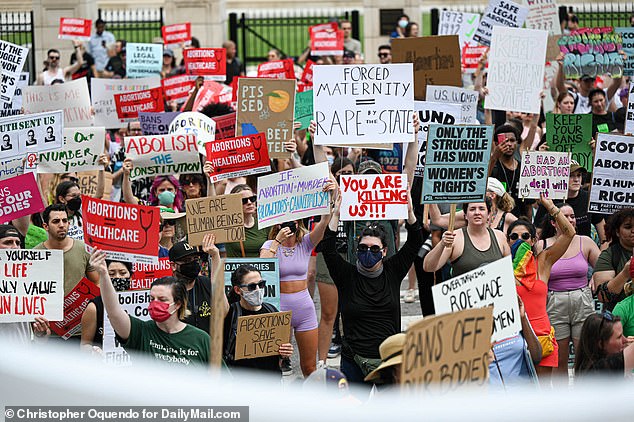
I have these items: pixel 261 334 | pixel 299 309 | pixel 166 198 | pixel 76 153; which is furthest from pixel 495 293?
pixel 76 153

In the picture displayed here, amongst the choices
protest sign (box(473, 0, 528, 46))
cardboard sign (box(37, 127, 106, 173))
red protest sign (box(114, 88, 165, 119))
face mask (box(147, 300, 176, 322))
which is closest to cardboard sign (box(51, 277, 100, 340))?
face mask (box(147, 300, 176, 322))

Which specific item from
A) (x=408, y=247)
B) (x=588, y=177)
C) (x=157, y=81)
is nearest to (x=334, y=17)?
(x=157, y=81)

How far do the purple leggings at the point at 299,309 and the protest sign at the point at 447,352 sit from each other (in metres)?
3.89

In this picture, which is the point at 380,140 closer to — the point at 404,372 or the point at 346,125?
the point at 346,125

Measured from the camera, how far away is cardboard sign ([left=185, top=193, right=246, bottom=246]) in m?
8.01

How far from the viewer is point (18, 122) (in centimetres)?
961

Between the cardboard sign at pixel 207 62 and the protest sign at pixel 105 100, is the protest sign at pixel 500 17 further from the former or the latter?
the protest sign at pixel 105 100

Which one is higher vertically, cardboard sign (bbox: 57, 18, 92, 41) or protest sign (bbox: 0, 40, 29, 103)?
cardboard sign (bbox: 57, 18, 92, 41)

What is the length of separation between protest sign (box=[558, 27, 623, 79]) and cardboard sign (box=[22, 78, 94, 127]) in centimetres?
608

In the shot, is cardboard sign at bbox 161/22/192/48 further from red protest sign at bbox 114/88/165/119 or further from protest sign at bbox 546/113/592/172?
protest sign at bbox 546/113/592/172

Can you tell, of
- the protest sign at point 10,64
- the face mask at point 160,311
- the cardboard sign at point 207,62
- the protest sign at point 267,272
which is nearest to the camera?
the face mask at point 160,311

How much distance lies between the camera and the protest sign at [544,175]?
9797 mm

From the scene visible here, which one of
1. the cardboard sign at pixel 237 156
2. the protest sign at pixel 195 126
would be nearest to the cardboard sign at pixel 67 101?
the protest sign at pixel 195 126

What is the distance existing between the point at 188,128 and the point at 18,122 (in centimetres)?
218
